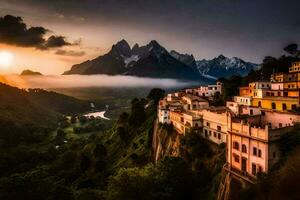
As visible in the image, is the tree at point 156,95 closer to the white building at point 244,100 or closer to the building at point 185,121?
the building at point 185,121

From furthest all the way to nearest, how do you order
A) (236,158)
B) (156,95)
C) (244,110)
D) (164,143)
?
(156,95)
(164,143)
(244,110)
(236,158)

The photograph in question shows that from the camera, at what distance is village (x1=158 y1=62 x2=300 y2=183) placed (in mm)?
35188

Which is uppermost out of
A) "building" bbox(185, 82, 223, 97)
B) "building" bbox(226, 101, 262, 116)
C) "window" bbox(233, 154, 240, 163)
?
"building" bbox(185, 82, 223, 97)

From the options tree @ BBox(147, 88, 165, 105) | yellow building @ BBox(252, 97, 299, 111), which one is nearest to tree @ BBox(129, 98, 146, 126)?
tree @ BBox(147, 88, 165, 105)

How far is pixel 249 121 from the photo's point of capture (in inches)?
1811

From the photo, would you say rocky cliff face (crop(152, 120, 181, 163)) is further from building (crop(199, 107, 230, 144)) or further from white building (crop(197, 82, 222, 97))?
white building (crop(197, 82, 222, 97))

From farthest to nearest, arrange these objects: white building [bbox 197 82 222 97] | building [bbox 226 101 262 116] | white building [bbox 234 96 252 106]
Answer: white building [bbox 197 82 222 97]
white building [bbox 234 96 252 106]
building [bbox 226 101 262 116]

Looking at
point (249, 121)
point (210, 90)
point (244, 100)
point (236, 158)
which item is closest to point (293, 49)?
point (210, 90)

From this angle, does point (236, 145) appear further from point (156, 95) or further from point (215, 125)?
point (156, 95)

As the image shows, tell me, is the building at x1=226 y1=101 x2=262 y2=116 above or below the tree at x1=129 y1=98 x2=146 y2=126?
above

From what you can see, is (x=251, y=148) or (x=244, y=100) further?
(x=244, y=100)

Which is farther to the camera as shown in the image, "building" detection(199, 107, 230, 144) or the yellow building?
the yellow building

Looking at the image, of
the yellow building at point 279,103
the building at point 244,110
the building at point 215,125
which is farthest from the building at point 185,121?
the yellow building at point 279,103

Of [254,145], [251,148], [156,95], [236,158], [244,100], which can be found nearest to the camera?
[254,145]
